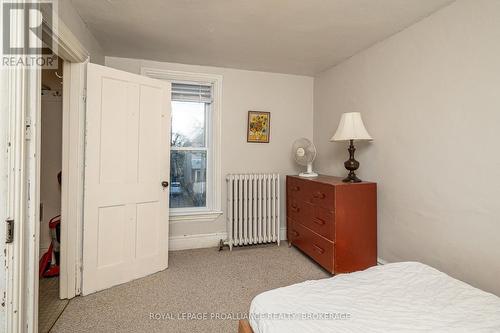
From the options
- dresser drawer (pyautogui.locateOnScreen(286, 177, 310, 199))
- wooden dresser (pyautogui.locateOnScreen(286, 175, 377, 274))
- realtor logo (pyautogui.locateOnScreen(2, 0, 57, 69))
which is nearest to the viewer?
realtor logo (pyautogui.locateOnScreen(2, 0, 57, 69))

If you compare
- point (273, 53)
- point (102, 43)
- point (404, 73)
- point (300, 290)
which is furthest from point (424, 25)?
point (102, 43)

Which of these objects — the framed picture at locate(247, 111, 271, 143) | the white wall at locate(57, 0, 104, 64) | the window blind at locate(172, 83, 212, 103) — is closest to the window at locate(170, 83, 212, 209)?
the window blind at locate(172, 83, 212, 103)

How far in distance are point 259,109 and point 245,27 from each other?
1.23 m

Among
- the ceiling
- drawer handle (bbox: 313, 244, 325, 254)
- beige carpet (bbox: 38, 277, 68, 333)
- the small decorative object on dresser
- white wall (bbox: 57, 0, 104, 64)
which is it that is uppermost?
the ceiling

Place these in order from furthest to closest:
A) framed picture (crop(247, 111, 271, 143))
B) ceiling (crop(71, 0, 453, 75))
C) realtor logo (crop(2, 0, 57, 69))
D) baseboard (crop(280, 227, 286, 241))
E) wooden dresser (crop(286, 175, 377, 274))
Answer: baseboard (crop(280, 227, 286, 241)) < framed picture (crop(247, 111, 271, 143)) < wooden dresser (crop(286, 175, 377, 274)) < ceiling (crop(71, 0, 453, 75)) < realtor logo (crop(2, 0, 57, 69))

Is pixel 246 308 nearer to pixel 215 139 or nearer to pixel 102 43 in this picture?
pixel 215 139

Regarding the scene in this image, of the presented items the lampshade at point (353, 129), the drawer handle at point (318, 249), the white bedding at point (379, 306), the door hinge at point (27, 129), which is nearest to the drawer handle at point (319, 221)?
the drawer handle at point (318, 249)

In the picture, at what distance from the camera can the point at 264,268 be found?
8.29 ft

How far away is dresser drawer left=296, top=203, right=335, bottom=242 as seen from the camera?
7.44ft

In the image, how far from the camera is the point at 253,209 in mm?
3062

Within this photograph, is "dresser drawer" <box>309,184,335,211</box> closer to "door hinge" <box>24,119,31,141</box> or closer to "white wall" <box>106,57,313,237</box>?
"white wall" <box>106,57,313,237</box>

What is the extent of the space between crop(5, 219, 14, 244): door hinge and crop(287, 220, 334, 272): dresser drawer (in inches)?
86.4

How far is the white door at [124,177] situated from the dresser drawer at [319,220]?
1.50 meters

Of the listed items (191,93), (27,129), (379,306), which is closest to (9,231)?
(27,129)
